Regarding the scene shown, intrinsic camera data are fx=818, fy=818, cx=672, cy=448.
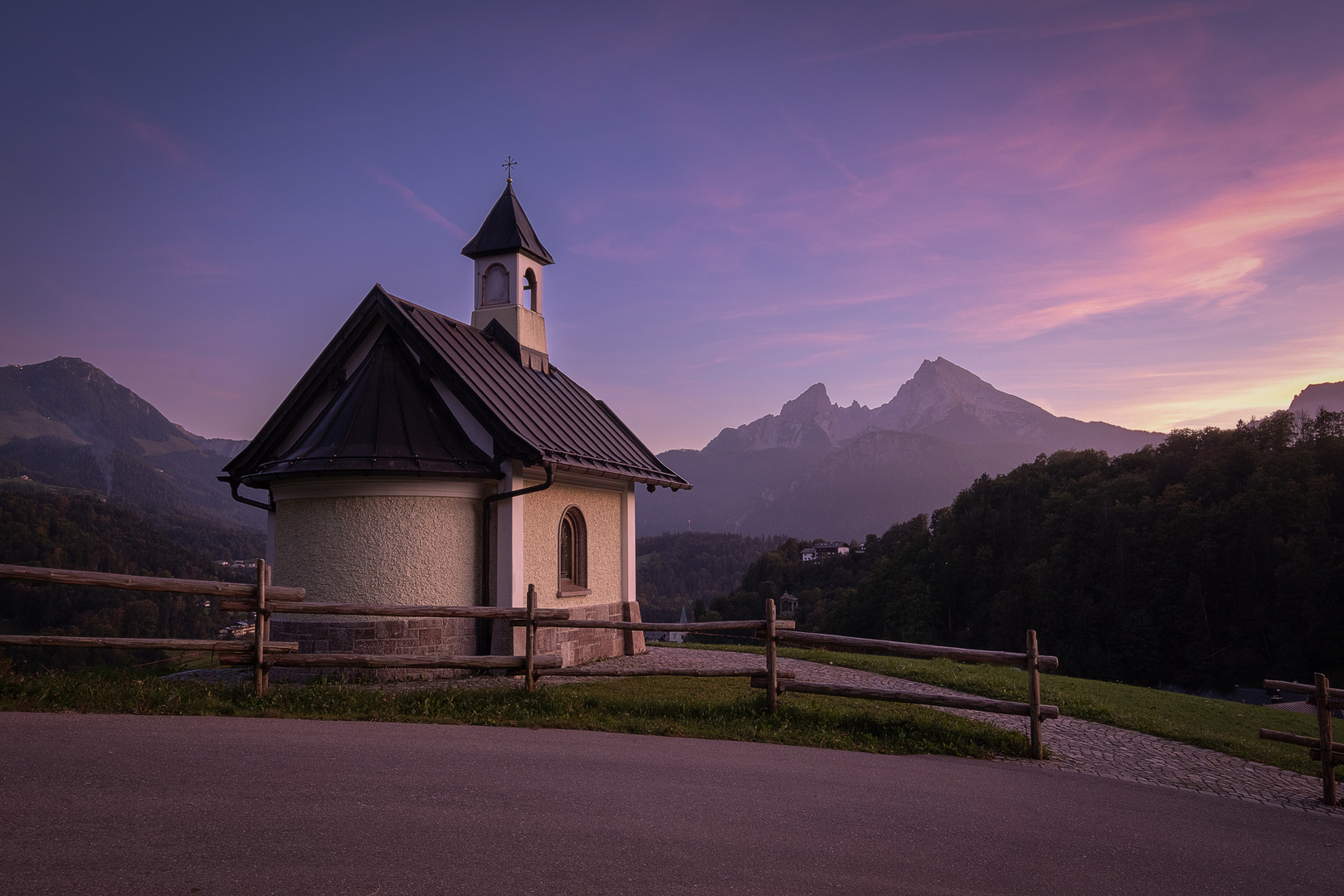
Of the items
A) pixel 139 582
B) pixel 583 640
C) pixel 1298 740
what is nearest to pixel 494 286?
pixel 583 640

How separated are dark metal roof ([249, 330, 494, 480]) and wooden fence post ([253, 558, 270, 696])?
3.15 metres

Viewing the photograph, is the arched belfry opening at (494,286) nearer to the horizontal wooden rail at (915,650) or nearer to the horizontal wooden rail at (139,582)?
the horizontal wooden rail at (139,582)

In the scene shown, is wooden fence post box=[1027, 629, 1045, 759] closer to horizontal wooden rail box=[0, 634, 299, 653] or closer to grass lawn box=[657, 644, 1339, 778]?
grass lawn box=[657, 644, 1339, 778]

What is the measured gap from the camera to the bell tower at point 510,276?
755 inches

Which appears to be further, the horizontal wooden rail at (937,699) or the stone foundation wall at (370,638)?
the stone foundation wall at (370,638)

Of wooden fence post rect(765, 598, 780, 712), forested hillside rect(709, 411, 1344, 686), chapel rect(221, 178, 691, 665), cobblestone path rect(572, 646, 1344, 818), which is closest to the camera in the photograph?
cobblestone path rect(572, 646, 1344, 818)

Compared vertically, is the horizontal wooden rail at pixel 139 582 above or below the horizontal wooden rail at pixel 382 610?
above

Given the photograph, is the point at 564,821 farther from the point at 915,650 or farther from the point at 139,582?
the point at 139,582

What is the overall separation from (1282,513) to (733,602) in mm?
44855

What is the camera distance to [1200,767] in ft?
31.9

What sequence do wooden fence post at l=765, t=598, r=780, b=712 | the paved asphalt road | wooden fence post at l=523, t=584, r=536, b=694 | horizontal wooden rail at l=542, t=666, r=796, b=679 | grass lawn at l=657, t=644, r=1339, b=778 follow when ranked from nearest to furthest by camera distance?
the paved asphalt road < wooden fence post at l=765, t=598, r=780, b=712 < wooden fence post at l=523, t=584, r=536, b=694 < horizontal wooden rail at l=542, t=666, r=796, b=679 < grass lawn at l=657, t=644, r=1339, b=778

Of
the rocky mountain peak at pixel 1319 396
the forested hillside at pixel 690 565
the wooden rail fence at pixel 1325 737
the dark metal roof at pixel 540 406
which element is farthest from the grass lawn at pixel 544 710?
the rocky mountain peak at pixel 1319 396

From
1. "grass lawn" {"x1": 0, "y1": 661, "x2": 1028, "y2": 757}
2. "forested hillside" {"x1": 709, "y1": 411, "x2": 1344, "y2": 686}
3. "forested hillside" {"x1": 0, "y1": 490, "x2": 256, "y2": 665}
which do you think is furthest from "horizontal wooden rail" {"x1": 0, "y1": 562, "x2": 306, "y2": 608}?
"forested hillside" {"x1": 709, "y1": 411, "x2": 1344, "y2": 686}

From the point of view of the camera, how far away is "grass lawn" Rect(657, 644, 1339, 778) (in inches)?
447
